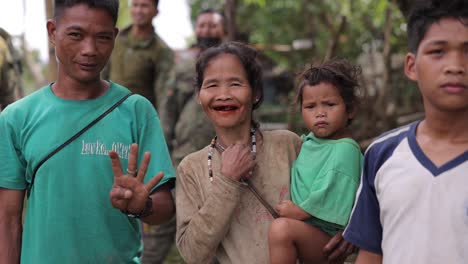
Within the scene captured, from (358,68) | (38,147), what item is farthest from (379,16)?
(38,147)

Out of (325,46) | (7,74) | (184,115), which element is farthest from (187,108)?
(325,46)

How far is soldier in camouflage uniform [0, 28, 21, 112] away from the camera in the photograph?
4707 millimetres

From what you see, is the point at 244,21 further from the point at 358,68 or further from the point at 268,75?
the point at 358,68

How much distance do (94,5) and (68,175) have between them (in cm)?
69

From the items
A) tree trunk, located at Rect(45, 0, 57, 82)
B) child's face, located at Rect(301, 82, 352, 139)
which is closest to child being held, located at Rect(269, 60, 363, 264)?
child's face, located at Rect(301, 82, 352, 139)

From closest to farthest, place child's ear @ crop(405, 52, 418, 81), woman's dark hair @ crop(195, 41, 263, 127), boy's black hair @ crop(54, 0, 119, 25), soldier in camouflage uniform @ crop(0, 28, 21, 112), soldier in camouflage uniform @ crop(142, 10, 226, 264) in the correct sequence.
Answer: child's ear @ crop(405, 52, 418, 81) < boy's black hair @ crop(54, 0, 119, 25) < woman's dark hair @ crop(195, 41, 263, 127) < soldier in camouflage uniform @ crop(0, 28, 21, 112) < soldier in camouflage uniform @ crop(142, 10, 226, 264)

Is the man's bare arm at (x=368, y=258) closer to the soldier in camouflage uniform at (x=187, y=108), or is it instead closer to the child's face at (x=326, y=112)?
the child's face at (x=326, y=112)

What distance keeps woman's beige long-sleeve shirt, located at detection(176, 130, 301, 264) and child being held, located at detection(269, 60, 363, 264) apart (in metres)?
0.08

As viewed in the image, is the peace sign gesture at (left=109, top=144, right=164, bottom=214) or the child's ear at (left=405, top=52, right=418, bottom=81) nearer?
the child's ear at (left=405, top=52, right=418, bottom=81)

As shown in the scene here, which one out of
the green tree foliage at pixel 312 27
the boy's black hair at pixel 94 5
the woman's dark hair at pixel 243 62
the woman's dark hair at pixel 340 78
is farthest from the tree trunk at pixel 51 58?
the green tree foliage at pixel 312 27

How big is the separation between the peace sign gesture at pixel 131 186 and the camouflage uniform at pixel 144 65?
3.42 m

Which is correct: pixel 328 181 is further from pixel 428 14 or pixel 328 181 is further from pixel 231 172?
pixel 428 14

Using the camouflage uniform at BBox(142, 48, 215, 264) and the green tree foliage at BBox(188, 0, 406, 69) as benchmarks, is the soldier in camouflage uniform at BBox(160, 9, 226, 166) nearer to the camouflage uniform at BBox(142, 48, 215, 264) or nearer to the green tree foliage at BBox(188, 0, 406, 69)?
the camouflage uniform at BBox(142, 48, 215, 264)

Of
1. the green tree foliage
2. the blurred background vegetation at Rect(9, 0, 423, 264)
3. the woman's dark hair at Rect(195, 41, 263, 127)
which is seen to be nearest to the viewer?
the woman's dark hair at Rect(195, 41, 263, 127)
